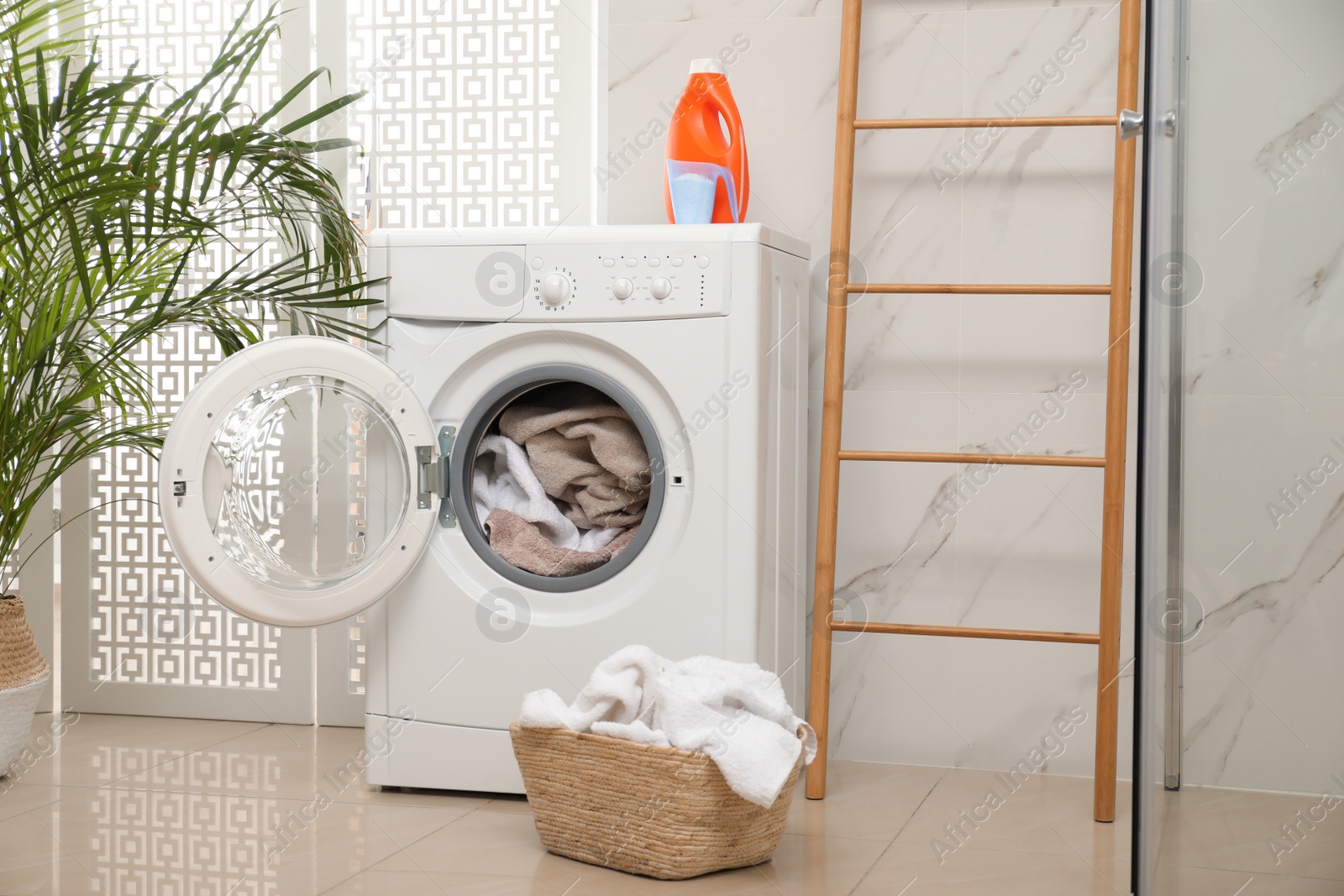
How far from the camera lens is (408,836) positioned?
176 cm

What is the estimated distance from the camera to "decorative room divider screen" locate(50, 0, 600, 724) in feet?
7.89

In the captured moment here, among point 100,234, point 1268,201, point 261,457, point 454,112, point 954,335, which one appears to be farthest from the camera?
point 454,112

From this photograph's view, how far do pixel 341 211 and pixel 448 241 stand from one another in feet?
1.10

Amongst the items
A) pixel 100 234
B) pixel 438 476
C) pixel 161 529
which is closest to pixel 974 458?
pixel 438 476

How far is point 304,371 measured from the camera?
1811 millimetres

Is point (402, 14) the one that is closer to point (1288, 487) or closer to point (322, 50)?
point (322, 50)

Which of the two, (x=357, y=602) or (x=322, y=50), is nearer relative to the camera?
(x=357, y=602)

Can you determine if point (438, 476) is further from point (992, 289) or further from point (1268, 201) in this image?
point (1268, 201)

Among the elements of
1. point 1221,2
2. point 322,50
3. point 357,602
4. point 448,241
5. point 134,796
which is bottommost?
point 134,796

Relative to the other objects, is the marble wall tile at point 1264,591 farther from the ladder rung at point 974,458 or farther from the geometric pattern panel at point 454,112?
the geometric pattern panel at point 454,112

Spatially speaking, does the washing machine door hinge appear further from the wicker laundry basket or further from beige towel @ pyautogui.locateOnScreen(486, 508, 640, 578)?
the wicker laundry basket

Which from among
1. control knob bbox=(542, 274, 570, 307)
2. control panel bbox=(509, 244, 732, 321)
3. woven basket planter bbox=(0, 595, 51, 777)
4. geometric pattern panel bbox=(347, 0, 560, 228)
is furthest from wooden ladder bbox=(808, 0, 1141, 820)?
woven basket planter bbox=(0, 595, 51, 777)

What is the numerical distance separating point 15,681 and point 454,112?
1.33m

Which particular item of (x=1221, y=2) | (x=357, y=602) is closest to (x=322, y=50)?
(x=357, y=602)
